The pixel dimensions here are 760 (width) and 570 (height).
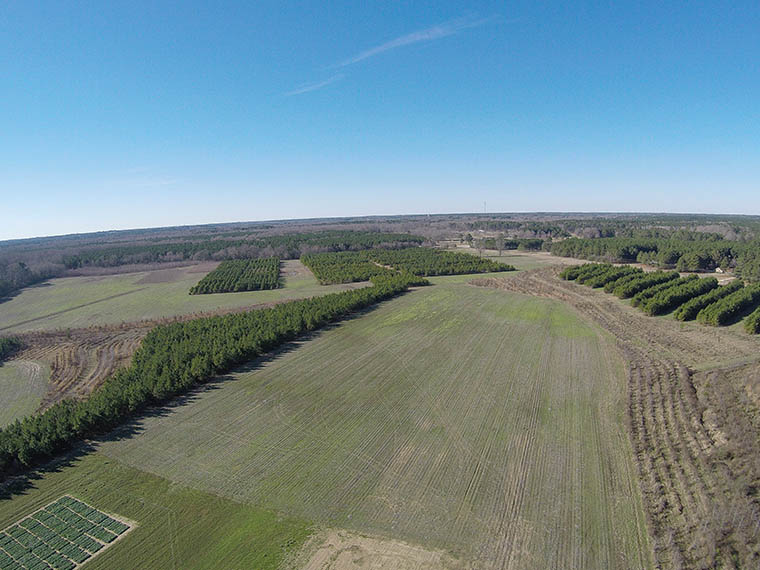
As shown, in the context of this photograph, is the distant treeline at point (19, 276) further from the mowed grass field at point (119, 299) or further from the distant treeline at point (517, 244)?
the distant treeline at point (517, 244)

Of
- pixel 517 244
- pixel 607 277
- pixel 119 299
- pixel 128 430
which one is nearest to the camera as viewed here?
pixel 128 430

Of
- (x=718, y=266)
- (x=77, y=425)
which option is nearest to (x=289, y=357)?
(x=77, y=425)

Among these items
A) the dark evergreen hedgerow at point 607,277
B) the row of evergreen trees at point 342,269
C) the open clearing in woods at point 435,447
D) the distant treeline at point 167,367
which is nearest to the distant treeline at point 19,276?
the row of evergreen trees at point 342,269

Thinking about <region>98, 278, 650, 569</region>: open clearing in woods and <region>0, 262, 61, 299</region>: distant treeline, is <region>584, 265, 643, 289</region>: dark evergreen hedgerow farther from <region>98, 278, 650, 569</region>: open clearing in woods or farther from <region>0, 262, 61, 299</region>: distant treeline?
<region>0, 262, 61, 299</region>: distant treeline

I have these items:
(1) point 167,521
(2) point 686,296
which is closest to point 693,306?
(2) point 686,296

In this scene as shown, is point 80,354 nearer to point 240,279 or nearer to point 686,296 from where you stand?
point 240,279
